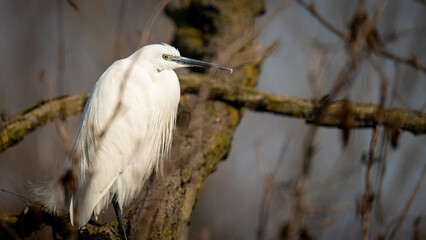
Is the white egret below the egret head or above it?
below

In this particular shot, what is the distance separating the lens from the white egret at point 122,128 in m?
2.73

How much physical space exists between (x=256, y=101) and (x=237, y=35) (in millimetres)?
942

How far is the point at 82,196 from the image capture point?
269 cm

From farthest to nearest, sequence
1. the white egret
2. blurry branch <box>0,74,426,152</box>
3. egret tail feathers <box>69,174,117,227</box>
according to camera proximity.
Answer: blurry branch <box>0,74,426,152</box>
the white egret
egret tail feathers <box>69,174,117,227</box>

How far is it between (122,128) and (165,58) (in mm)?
600

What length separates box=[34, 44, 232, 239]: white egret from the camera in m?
2.73

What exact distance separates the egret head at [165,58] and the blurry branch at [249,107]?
9.5 inches

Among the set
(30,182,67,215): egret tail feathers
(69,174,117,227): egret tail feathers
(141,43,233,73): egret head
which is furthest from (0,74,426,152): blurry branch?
(69,174,117,227): egret tail feathers

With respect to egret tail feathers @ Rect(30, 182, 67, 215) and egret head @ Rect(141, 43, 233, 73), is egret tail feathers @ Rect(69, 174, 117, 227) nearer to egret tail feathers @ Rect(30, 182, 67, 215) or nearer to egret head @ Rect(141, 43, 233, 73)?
egret tail feathers @ Rect(30, 182, 67, 215)

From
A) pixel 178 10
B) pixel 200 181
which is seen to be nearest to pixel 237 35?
pixel 178 10

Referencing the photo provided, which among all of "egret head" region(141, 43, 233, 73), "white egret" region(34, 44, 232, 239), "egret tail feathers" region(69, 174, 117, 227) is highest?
"egret head" region(141, 43, 233, 73)

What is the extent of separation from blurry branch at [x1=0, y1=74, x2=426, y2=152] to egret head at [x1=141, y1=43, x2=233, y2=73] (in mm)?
240

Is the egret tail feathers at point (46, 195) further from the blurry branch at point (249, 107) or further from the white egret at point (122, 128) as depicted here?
the blurry branch at point (249, 107)

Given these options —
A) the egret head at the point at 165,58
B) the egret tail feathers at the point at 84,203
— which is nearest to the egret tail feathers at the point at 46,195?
the egret tail feathers at the point at 84,203
